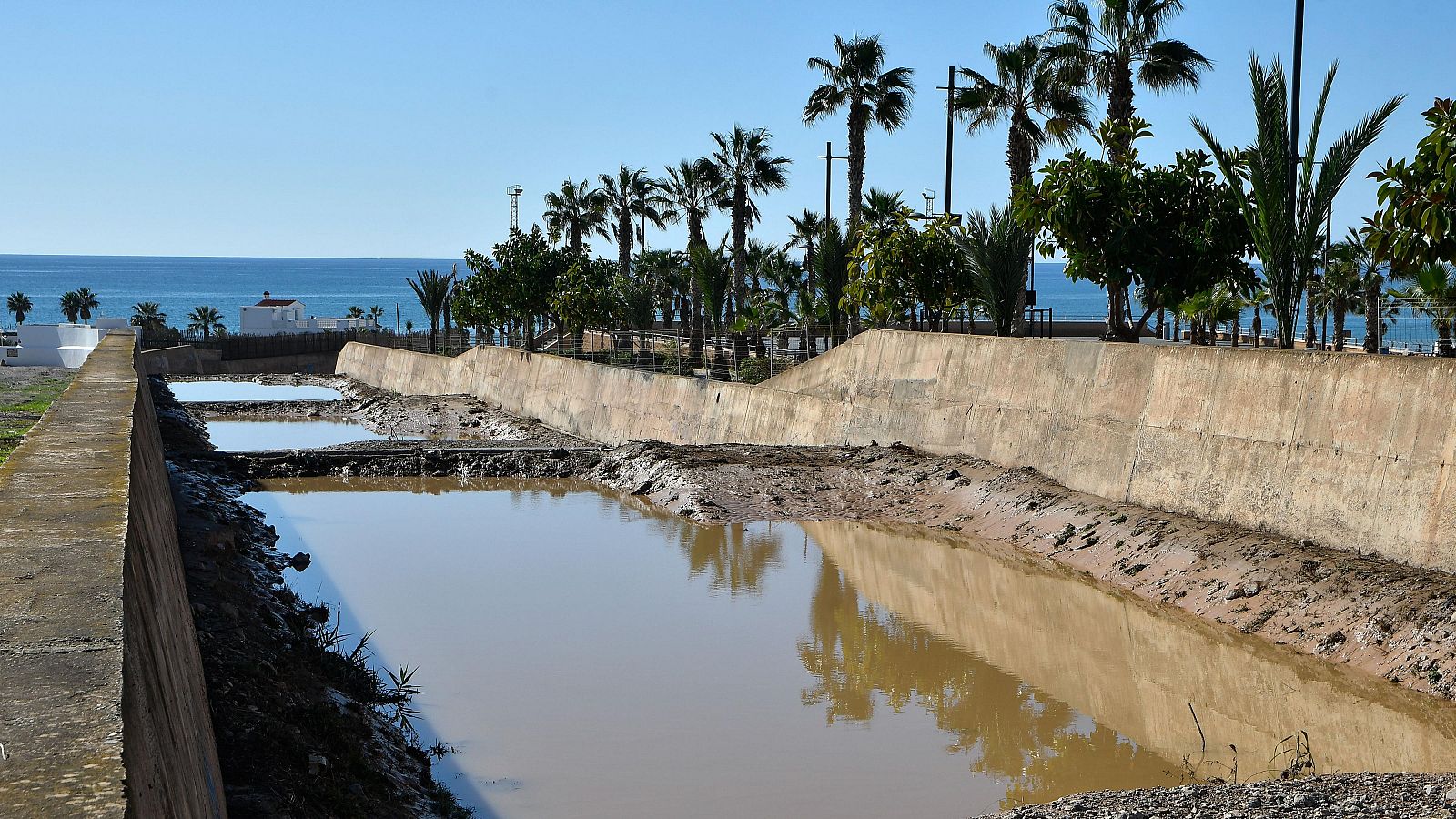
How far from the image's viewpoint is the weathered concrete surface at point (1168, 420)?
42.1 ft

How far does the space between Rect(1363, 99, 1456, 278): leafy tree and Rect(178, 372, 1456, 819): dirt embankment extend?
117 inches

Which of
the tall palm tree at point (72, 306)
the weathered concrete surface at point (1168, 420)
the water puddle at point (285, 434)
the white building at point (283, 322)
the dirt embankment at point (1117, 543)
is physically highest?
the tall palm tree at point (72, 306)

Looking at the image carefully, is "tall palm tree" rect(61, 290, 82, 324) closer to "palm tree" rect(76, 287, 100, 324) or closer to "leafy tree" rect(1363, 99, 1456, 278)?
"palm tree" rect(76, 287, 100, 324)

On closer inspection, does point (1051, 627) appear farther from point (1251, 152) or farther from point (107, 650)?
point (107, 650)

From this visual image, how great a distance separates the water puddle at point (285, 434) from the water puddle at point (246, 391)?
10019 mm

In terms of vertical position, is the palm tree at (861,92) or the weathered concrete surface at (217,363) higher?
the palm tree at (861,92)

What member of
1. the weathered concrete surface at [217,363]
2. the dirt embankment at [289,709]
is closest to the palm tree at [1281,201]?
the dirt embankment at [289,709]

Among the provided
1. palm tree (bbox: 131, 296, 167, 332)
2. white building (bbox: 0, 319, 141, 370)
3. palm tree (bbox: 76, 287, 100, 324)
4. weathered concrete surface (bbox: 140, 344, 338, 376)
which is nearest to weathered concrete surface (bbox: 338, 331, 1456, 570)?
white building (bbox: 0, 319, 141, 370)

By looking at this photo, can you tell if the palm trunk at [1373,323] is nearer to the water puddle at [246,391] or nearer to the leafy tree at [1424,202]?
the leafy tree at [1424,202]

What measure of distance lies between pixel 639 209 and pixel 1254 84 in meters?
49.4

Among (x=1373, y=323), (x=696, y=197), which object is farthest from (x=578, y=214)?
(x=1373, y=323)

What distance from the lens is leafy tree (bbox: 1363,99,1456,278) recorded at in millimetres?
11898

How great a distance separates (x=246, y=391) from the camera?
56.2 m

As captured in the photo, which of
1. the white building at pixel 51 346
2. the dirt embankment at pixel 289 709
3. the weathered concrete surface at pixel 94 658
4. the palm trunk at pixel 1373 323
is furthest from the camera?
the white building at pixel 51 346
